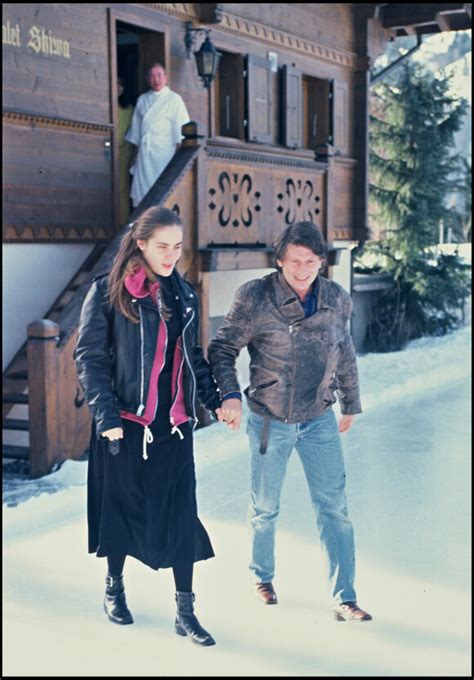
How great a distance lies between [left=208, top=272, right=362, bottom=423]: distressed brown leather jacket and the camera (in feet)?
12.9

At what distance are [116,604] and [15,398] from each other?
148 inches

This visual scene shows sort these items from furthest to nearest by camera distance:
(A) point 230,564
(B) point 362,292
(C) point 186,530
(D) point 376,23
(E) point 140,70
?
(B) point 362,292
(D) point 376,23
(E) point 140,70
(A) point 230,564
(C) point 186,530

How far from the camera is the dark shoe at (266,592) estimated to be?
4.48m

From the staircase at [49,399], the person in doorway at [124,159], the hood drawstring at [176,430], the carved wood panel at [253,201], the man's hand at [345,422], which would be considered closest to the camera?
the hood drawstring at [176,430]

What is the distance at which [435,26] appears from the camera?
50.3ft

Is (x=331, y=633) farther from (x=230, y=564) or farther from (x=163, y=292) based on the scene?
(x=163, y=292)

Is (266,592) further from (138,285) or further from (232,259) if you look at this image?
(232,259)

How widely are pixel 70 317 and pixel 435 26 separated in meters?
10.1

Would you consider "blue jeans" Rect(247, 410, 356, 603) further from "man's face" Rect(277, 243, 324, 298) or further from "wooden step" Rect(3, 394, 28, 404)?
"wooden step" Rect(3, 394, 28, 404)

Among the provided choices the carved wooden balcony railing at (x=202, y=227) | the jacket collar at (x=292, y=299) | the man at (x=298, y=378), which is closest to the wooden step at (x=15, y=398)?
the carved wooden balcony railing at (x=202, y=227)

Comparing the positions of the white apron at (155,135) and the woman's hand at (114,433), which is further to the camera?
the white apron at (155,135)

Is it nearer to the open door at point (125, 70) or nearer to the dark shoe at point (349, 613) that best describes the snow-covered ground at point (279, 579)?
the dark shoe at point (349, 613)

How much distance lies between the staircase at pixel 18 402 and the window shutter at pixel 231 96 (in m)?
3.71

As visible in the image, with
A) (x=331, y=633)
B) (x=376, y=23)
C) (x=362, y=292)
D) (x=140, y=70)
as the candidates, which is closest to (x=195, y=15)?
(x=140, y=70)
